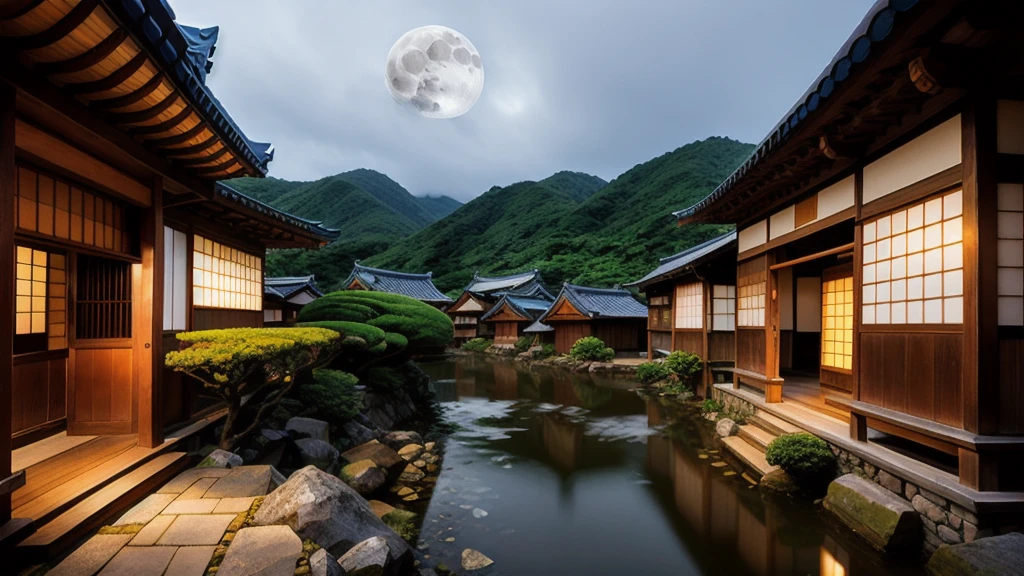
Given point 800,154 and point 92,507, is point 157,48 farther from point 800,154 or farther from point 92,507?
point 800,154

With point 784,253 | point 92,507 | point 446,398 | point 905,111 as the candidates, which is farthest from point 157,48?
point 446,398

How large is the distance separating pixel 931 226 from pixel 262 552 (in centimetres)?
765

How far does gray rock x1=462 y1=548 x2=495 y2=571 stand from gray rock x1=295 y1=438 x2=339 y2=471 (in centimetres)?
315

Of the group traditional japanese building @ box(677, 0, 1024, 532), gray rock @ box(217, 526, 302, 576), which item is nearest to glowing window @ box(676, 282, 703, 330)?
traditional japanese building @ box(677, 0, 1024, 532)

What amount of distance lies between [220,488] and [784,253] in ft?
32.7

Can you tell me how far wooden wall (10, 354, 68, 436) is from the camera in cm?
580

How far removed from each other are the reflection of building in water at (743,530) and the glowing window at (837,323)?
12.9 feet

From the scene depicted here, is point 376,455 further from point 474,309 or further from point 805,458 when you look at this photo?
point 474,309

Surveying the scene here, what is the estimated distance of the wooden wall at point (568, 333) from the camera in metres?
26.8

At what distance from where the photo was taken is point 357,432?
31.1 feet

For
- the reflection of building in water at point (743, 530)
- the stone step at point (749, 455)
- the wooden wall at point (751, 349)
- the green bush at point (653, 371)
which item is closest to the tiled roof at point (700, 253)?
the wooden wall at point (751, 349)

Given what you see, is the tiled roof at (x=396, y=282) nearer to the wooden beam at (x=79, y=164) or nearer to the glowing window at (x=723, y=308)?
the glowing window at (x=723, y=308)

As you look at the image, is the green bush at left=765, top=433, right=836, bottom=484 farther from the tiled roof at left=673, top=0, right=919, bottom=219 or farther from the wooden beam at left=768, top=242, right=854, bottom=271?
the tiled roof at left=673, top=0, right=919, bottom=219

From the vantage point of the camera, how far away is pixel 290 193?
313 ft
